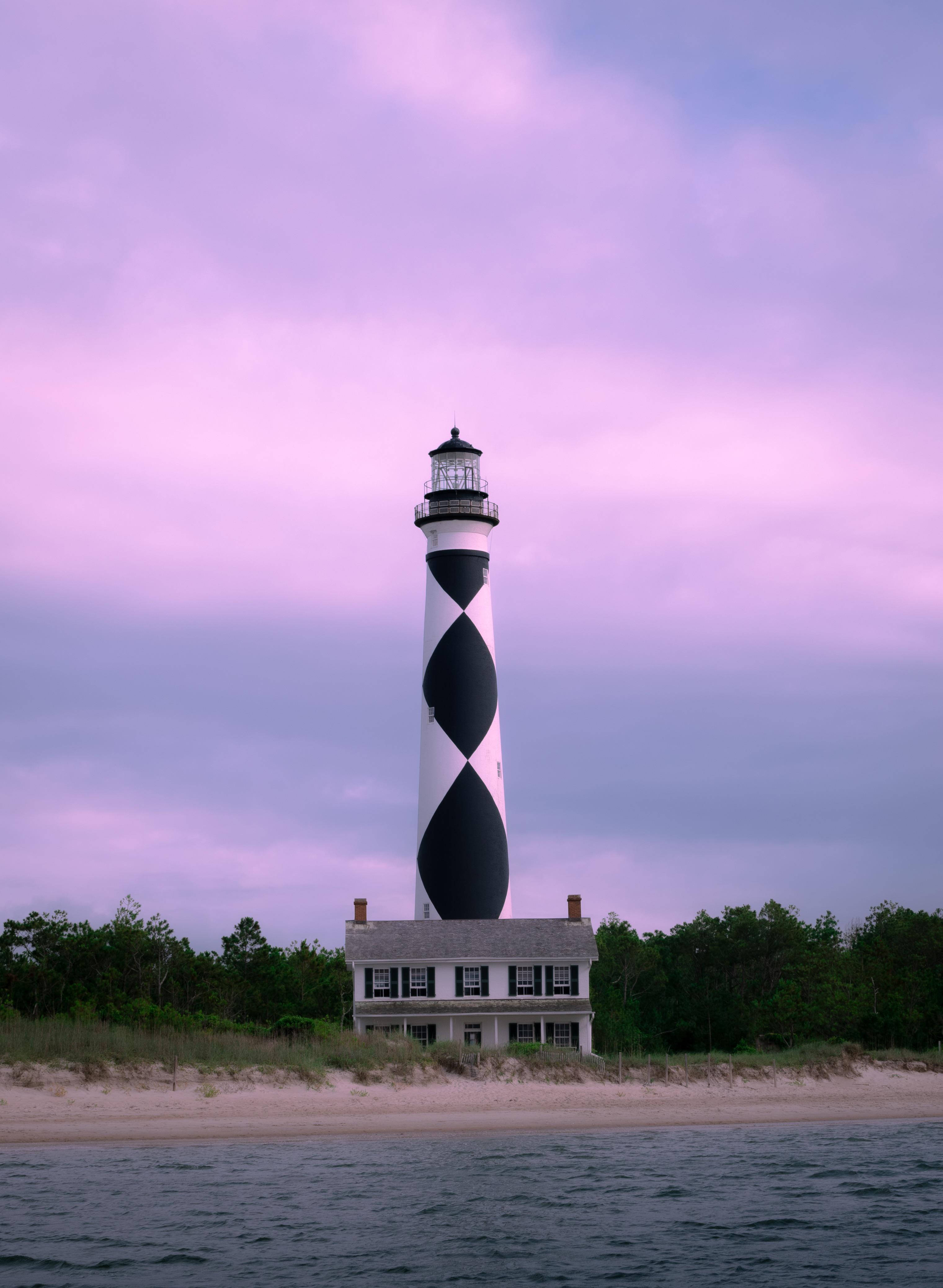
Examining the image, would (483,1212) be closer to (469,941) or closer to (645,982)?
(469,941)

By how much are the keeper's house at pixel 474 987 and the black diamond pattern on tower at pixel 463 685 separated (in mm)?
6199

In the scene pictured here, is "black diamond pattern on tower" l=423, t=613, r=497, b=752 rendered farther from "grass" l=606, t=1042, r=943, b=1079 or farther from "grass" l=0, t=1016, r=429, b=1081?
"grass" l=606, t=1042, r=943, b=1079

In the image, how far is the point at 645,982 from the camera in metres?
51.8

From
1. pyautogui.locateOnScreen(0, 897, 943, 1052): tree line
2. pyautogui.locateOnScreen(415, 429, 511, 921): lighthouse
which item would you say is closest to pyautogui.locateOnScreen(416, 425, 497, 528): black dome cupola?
pyautogui.locateOnScreen(415, 429, 511, 921): lighthouse

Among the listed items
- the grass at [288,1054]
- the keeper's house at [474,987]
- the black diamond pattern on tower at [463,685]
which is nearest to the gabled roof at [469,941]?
the keeper's house at [474,987]

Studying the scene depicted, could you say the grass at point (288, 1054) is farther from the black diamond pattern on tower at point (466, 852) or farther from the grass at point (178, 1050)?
the black diamond pattern on tower at point (466, 852)

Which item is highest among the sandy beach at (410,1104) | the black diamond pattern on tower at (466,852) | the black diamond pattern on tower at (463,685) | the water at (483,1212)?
the black diamond pattern on tower at (463,685)

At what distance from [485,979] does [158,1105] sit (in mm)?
13756

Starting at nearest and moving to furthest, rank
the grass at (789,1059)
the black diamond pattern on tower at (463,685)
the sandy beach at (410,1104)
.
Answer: the sandy beach at (410,1104), the grass at (789,1059), the black diamond pattern on tower at (463,685)

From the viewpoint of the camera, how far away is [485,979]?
1689 inches

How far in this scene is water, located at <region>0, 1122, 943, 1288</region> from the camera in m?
19.5

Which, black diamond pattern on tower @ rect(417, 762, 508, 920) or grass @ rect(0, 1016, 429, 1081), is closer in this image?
grass @ rect(0, 1016, 429, 1081)

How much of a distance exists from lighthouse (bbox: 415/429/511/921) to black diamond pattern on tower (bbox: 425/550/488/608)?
22 millimetres

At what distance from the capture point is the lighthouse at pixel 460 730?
44.0 m
